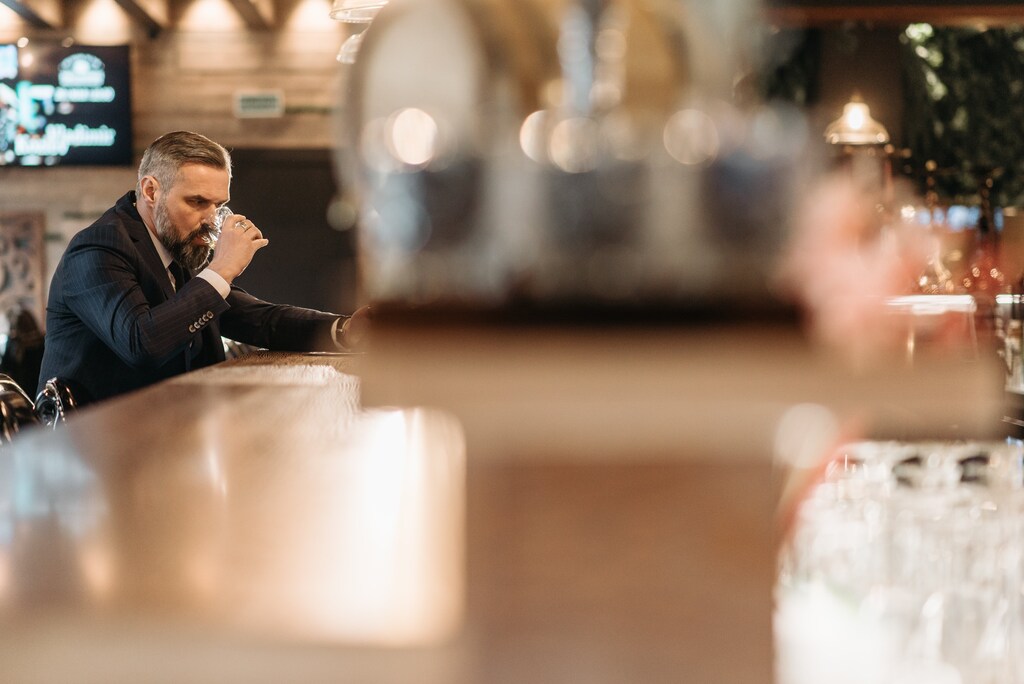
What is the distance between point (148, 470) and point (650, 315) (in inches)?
19.3

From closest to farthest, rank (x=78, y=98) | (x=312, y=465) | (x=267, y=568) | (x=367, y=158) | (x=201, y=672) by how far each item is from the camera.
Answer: (x=201, y=672) < (x=267, y=568) < (x=367, y=158) < (x=312, y=465) < (x=78, y=98)

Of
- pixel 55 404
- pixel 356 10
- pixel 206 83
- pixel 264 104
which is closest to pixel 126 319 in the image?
pixel 55 404

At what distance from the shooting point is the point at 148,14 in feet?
19.4

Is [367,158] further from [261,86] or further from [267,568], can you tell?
[261,86]

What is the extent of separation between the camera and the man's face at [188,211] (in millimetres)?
3125

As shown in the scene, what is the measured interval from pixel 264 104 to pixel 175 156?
3.27 meters

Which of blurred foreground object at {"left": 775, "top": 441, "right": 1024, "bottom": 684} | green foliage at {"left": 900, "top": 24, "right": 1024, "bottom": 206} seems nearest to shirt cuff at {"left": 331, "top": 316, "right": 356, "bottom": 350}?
blurred foreground object at {"left": 775, "top": 441, "right": 1024, "bottom": 684}

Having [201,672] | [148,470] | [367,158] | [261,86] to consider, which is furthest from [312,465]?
[261,86]

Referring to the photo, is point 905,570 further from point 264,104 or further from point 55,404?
point 264,104

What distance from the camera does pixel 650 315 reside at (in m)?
0.60

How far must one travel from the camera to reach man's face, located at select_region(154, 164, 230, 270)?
312 centimetres

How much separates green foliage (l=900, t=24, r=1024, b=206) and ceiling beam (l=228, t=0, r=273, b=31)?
3463 mm

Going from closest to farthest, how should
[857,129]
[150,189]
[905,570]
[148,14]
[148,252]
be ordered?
[905,570]
[148,252]
[150,189]
[857,129]
[148,14]

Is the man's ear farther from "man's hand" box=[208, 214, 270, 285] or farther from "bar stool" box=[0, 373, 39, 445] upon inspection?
"bar stool" box=[0, 373, 39, 445]
